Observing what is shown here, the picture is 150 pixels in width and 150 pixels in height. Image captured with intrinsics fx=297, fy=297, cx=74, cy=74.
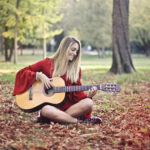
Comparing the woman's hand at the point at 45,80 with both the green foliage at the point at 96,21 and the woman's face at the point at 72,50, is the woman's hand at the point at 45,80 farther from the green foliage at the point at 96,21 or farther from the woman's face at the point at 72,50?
the green foliage at the point at 96,21

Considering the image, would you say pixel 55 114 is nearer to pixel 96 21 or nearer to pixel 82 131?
pixel 82 131

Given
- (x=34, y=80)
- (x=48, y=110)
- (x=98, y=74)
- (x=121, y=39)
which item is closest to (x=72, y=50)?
(x=34, y=80)

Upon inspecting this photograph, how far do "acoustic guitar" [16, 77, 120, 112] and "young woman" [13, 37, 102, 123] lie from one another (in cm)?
8

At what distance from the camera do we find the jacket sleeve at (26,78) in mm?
4973

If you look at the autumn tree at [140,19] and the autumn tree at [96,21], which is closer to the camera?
the autumn tree at [140,19]

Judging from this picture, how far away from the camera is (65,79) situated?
16.6 feet

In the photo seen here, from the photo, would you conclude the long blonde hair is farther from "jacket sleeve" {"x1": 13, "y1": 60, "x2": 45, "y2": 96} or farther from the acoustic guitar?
"jacket sleeve" {"x1": 13, "y1": 60, "x2": 45, "y2": 96}

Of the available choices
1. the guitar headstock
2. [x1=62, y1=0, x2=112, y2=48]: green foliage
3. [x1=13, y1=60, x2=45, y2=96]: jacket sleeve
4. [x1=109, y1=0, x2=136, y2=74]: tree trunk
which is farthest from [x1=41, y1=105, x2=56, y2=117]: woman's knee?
[x1=62, y1=0, x2=112, y2=48]: green foliage

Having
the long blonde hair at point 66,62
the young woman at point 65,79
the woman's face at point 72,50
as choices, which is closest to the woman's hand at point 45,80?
the young woman at point 65,79

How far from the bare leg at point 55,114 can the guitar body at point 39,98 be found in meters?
0.10

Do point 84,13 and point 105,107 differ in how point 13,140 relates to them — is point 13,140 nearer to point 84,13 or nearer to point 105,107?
point 105,107

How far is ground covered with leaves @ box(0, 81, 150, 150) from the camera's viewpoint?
388cm

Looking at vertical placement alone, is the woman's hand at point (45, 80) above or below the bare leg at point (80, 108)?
above

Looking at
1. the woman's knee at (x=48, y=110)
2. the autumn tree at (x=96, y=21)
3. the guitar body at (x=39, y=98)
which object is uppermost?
the autumn tree at (x=96, y=21)
